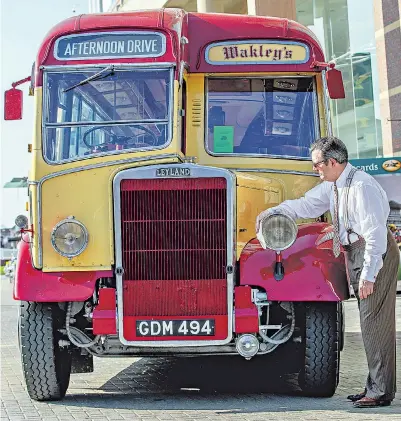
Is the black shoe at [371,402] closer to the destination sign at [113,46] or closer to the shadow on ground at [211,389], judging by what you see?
the shadow on ground at [211,389]

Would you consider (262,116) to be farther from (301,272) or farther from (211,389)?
(211,389)

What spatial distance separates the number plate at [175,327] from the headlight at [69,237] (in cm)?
77

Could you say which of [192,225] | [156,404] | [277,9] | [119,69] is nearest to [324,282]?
[192,225]

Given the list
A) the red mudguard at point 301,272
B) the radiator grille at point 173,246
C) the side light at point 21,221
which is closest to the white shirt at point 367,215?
the red mudguard at point 301,272

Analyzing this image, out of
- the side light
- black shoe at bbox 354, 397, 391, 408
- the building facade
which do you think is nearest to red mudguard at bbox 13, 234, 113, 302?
the side light

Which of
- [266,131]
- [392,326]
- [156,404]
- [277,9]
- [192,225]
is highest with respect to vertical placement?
[277,9]

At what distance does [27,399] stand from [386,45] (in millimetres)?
26807

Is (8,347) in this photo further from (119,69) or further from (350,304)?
(350,304)

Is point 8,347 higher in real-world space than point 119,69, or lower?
lower

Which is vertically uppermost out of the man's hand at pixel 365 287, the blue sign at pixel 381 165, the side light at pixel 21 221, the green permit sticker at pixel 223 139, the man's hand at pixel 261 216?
the blue sign at pixel 381 165

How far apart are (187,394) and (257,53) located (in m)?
3.08

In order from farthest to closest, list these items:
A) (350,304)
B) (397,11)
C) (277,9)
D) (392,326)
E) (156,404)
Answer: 1. (397,11)
2. (277,9)
3. (350,304)
4. (156,404)
5. (392,326)

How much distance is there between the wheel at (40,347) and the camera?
26.3ft

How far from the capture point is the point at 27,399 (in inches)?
336
